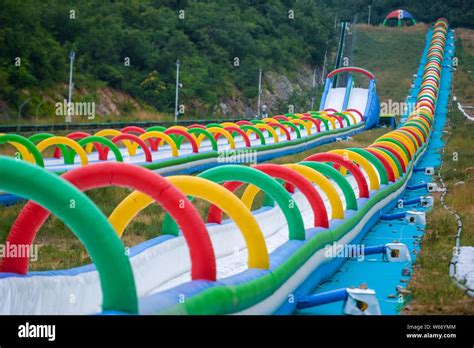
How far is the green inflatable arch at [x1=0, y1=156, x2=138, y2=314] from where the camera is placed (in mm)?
5082

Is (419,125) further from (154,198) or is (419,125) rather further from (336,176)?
(154,198)

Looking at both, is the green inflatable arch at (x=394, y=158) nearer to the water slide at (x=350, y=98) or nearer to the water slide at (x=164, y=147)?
the water slide at (x=164, y=147)

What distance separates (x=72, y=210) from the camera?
16.7 ft

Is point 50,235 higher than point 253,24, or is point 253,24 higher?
Answer: point 253,24

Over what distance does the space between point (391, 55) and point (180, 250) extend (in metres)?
53.2

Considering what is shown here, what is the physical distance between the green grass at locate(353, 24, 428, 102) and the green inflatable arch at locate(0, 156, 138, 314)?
4309cm

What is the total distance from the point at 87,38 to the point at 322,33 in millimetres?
28690

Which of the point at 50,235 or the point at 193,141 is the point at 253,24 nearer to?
the point at 193,141

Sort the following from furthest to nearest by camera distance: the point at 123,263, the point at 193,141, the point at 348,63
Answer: the point at 348,63, the point at 193,141, the point at 123,263

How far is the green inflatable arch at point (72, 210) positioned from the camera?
508cm

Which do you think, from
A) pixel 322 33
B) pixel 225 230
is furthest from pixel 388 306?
pixel 322 33

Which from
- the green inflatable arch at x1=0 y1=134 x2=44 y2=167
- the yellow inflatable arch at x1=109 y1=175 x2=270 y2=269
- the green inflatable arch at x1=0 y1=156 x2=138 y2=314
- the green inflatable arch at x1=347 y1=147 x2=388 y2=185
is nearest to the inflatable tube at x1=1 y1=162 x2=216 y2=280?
the yellow inflatable arch at x1=109 y1=175 x2=270 y2=269

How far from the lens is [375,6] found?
81.1m

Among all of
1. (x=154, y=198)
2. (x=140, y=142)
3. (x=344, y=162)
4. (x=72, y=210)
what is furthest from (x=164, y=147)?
(x=72, y=210)
